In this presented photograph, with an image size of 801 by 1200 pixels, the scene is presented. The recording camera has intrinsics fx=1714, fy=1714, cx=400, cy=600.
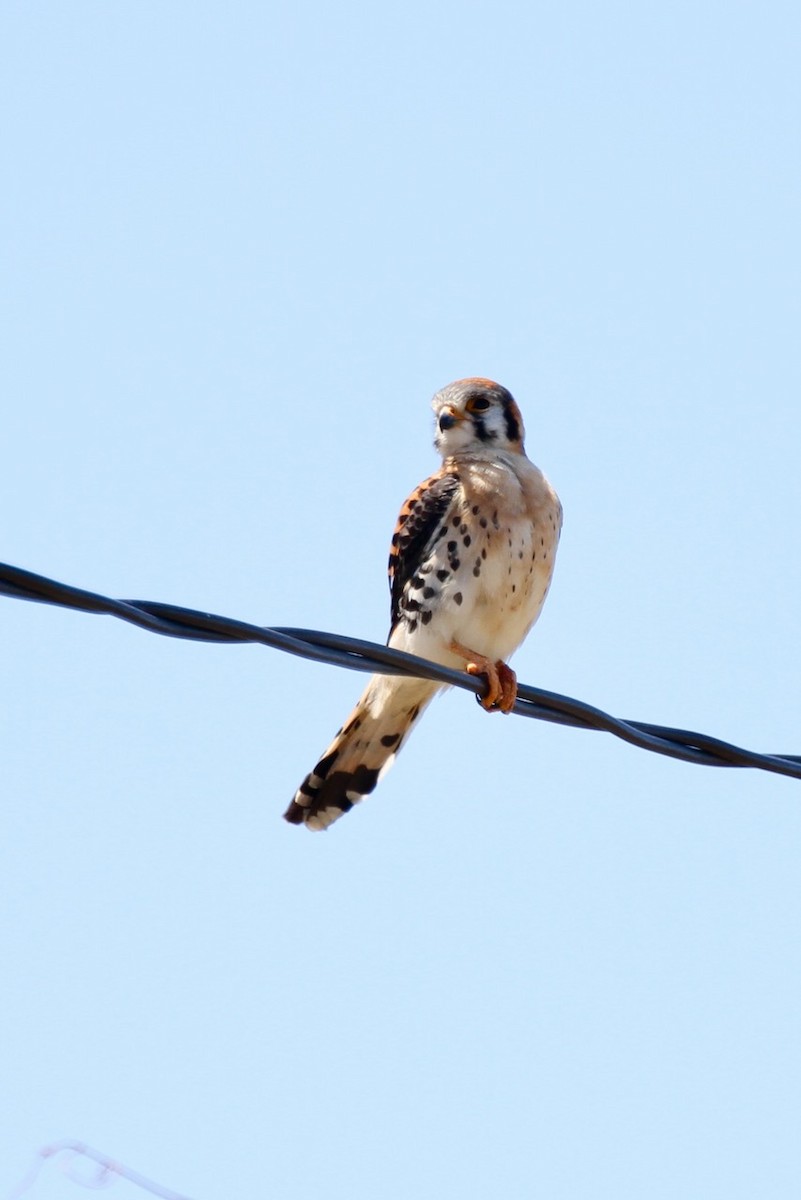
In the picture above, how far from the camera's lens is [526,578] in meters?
5.63

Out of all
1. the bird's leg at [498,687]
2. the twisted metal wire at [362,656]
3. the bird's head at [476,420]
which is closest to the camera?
the twisted metal wire at [362,656]

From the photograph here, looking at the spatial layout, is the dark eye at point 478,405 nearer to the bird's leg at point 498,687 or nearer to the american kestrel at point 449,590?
the american kestrel at point 449,590

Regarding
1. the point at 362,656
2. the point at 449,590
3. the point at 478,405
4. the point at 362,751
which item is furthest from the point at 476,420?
the point at 362,656

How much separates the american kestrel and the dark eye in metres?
0.34

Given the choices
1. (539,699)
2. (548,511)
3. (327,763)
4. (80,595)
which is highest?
(548,511)

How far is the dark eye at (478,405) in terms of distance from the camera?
6289 millimetres

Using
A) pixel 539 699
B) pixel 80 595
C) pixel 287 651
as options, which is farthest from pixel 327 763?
pixel 80 595

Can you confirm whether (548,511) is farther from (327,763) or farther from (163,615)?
(163,615)

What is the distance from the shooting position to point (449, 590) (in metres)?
5.55

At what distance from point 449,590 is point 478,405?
103cm

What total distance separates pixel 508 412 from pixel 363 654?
306 cm

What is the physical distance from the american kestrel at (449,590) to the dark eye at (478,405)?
0.34 m

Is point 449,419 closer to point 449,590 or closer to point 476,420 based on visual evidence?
point 476,420

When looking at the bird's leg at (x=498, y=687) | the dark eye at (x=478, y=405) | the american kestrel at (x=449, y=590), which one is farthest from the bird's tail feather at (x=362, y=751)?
the dark eye at (x=478, y=405)
